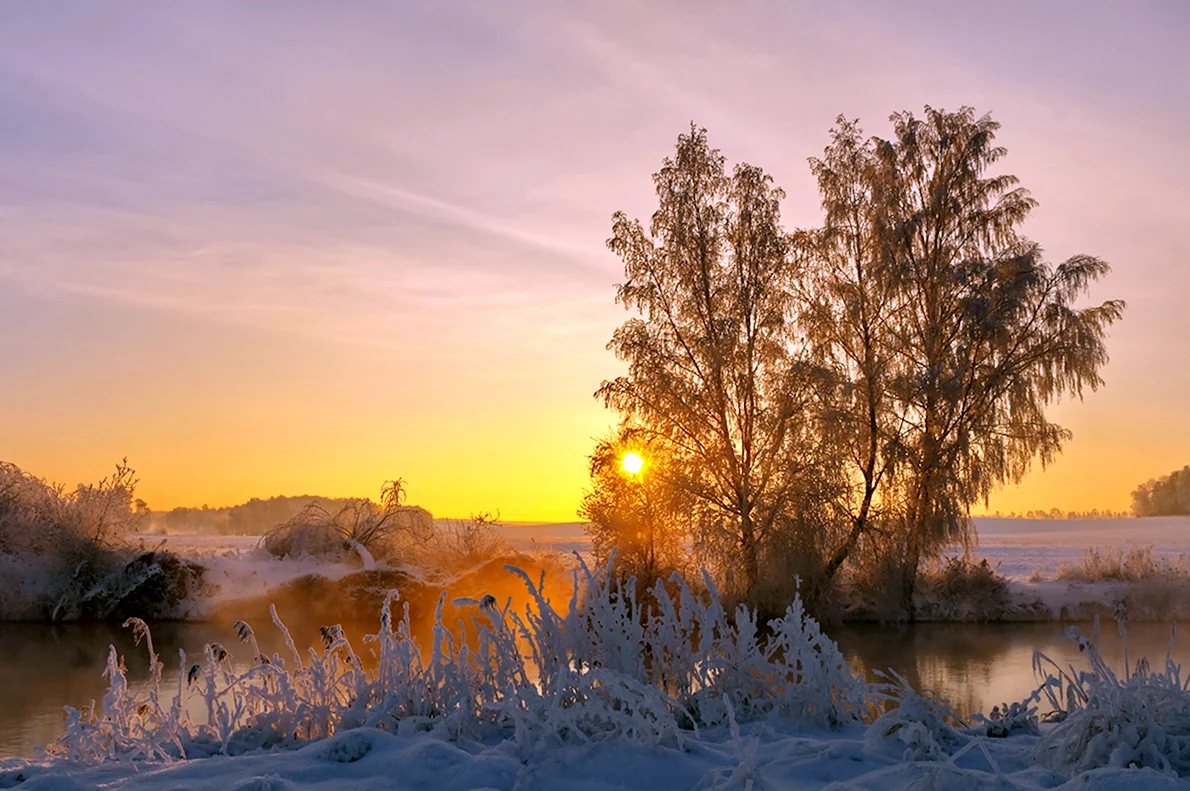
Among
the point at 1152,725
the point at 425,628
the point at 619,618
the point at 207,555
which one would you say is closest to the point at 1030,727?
the point at 1152,725

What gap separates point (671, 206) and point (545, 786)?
1782 cm

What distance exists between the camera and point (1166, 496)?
60156 mm

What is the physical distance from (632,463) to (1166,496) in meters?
53.0

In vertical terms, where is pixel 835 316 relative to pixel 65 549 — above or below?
above

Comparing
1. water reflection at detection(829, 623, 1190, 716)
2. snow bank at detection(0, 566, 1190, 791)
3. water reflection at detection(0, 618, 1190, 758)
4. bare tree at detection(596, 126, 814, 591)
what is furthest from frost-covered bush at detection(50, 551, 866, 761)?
bare tree at detection(596, 126, 814, 591)

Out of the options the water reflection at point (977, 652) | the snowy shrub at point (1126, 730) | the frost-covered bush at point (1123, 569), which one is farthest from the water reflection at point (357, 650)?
the snowy shrub at point (1126, 730)

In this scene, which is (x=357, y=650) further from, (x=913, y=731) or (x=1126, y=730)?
(x=1126, y=730)

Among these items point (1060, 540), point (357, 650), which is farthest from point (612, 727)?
point (1060, 540)

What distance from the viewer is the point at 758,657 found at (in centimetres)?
493

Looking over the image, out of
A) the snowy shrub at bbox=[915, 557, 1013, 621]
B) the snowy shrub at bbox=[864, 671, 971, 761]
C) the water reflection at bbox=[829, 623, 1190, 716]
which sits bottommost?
the water reflection at bbox=[829, 623, 1190, 716]

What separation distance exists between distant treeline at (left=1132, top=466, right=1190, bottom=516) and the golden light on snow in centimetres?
5118

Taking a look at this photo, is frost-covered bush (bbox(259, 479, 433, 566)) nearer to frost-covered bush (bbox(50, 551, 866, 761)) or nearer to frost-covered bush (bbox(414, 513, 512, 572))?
frost-covered bush (bbox(414, 513, 512, 572))

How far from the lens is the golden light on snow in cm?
1980

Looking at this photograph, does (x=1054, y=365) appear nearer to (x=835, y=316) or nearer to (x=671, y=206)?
(x=835, y=316)
